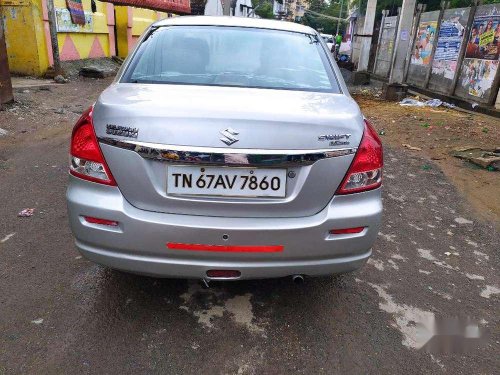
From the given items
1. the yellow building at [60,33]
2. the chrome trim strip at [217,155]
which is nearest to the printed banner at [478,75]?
the chrome trim strip at [217,155]

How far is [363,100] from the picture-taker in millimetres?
12273

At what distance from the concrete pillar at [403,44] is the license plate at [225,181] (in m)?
11.4

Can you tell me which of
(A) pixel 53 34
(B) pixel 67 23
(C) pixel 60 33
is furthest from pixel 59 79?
(B) pixel 67 23

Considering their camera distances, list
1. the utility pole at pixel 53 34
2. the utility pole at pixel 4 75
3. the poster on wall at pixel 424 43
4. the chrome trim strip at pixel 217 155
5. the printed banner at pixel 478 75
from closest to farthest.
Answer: the chrome trim strip at pixel 217 155, the utility pole at pixel 4 75, the printed banner at pixel 478 75, the utility pole at pixel 53 34, the poster on wall at pixel 424 43

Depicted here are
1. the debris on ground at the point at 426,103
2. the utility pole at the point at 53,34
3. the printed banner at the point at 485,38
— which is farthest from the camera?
the debris on ground at the point at 426,103

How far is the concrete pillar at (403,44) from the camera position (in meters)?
12.3

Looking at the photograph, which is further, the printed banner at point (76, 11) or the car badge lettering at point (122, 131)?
the printed banner at point (76, 11)

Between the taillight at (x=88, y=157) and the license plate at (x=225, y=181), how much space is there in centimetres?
33

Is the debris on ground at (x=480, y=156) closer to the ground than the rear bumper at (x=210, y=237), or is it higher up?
closer to the ground

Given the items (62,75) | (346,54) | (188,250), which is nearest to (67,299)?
(188,250)

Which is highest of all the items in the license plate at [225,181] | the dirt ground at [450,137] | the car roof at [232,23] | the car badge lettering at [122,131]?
the car roof at [232,23]

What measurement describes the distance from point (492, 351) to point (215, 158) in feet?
5.97

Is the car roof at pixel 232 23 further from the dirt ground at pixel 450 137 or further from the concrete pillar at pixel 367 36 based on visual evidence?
the concrete pillar at pixel 367 36

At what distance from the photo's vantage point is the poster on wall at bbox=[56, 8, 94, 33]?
11.4 m
